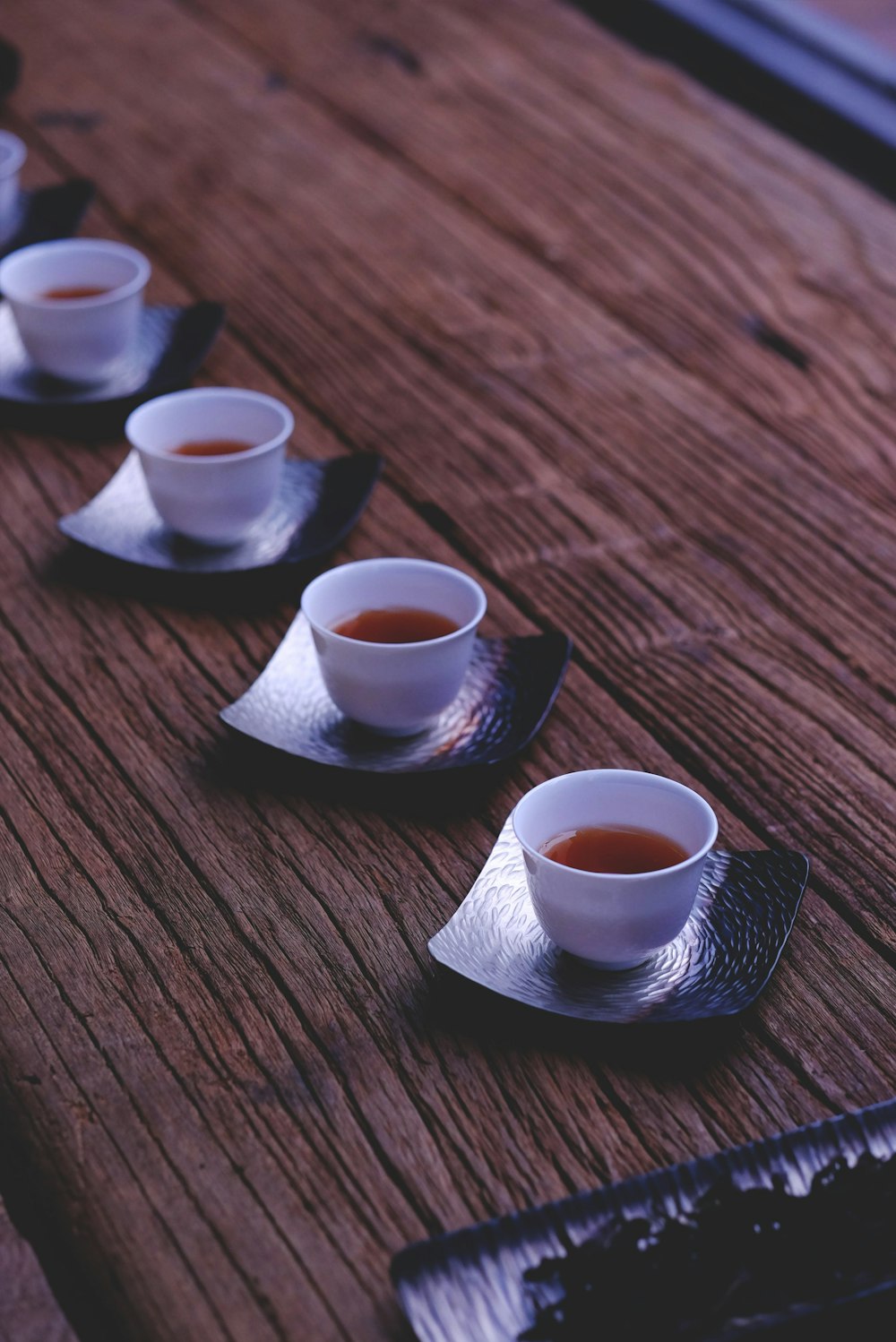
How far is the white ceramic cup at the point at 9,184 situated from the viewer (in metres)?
1.54

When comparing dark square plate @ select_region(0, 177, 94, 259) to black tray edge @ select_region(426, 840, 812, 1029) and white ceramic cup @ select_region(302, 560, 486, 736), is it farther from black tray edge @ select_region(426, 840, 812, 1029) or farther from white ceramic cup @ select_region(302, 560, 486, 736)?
black tray edge @ select_region(426, 840, 812, 1029)

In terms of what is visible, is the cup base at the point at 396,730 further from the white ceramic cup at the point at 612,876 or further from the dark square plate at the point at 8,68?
the dark square plate at the point at 8,68

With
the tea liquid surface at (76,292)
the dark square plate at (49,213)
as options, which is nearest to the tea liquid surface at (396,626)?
the tea liquid surface at (76,292)

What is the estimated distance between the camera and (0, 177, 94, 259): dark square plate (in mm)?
1581

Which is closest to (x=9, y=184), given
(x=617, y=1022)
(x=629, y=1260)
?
(x=617, y=1022)

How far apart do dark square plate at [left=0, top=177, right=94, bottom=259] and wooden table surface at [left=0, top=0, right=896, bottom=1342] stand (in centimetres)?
3

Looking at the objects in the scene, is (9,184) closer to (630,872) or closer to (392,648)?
(392,648)

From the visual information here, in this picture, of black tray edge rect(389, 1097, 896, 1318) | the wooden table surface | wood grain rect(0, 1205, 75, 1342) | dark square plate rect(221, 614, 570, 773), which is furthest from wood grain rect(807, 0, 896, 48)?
wood grain rect(0, 1205, 75, 1342)

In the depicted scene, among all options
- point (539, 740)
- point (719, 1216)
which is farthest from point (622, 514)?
point (719, 1216)

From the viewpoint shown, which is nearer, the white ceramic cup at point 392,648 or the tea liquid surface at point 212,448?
the white ceramic cup at point 392,648

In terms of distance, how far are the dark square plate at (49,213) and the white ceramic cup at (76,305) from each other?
0.22m

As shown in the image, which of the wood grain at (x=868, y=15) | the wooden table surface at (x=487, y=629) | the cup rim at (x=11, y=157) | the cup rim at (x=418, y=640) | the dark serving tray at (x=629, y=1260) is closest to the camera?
the dark serving tray at (x=629, y=1260)

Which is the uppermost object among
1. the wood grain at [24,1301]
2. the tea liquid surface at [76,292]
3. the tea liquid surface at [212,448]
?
the tea liquid surface at [212,448]

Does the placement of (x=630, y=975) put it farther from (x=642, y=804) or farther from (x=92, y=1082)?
(x=92, y=1082)
